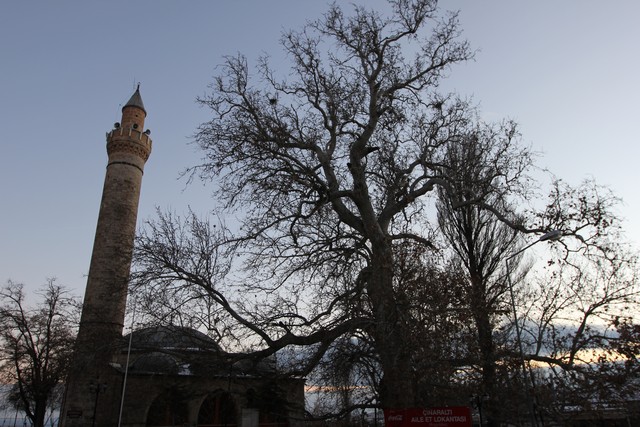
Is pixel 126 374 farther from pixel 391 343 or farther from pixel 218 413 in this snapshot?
pixel 391 343

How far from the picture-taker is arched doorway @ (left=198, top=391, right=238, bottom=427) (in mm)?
28277

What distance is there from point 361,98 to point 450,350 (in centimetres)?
908

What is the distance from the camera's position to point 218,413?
28.8m

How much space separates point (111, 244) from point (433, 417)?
24.3 meters

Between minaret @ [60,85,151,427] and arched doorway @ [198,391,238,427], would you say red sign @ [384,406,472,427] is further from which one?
arched doorway @ [198,391,238,427]

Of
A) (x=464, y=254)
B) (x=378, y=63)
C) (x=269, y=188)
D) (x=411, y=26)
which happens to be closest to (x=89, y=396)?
(x=269, y=188)

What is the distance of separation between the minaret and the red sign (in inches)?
593

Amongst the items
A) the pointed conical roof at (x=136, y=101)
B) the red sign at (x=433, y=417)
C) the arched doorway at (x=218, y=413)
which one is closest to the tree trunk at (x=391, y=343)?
the red sign at (x=433, y=417)

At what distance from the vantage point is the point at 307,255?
1471 centimetres

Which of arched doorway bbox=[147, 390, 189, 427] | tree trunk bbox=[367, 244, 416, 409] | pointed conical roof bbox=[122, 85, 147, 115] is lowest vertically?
arched doorway bbox=[147, 390, 189, 427]

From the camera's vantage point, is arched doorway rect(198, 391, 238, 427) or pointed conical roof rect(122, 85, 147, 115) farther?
pointed conical roof rect(122, 85, 147, 115)

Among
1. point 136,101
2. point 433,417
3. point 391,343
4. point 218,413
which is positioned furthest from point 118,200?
point 433,417

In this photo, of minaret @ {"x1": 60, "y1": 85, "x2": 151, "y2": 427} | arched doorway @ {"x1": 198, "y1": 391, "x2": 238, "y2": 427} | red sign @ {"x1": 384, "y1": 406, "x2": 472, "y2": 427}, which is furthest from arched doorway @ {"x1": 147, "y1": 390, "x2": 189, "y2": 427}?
red sign @ {"x1": 384, "y1": 406, "x2": 472, "y2": 427}

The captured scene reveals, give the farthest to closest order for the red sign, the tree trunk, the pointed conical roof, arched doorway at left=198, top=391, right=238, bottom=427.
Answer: the pointed conical roof
arched doorway at left=198, top=391, right=238, bottom=427
the tree trunk
the red sign
